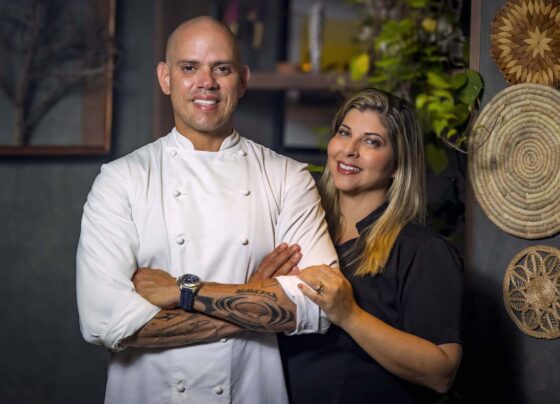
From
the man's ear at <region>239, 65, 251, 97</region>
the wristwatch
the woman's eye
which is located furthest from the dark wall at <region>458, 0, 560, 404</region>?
the wristwatch

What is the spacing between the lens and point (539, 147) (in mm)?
2326

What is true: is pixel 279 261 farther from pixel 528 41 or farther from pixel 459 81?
pixel 528 41

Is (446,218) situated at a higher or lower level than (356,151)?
lower

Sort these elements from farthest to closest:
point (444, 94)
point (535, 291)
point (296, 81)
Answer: point (296, 81) < point (444, 94) < point (535, 291)

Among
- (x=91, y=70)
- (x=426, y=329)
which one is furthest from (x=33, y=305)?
(x=426, y=329)

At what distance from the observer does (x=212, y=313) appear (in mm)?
1864

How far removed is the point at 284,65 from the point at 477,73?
1.40 metres

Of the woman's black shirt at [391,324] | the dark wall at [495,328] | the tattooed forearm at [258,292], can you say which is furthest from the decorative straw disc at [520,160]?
the tattooed forearm at [258,292]

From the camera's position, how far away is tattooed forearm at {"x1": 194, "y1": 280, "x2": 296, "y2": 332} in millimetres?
1856

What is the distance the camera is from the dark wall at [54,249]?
3375mm

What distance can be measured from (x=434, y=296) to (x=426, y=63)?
1423 mm

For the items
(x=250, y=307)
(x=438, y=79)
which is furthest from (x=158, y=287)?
(x=438, y=79)

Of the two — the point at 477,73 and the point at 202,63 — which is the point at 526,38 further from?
the point at 202,63

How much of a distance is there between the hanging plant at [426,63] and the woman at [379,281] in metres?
0.48
